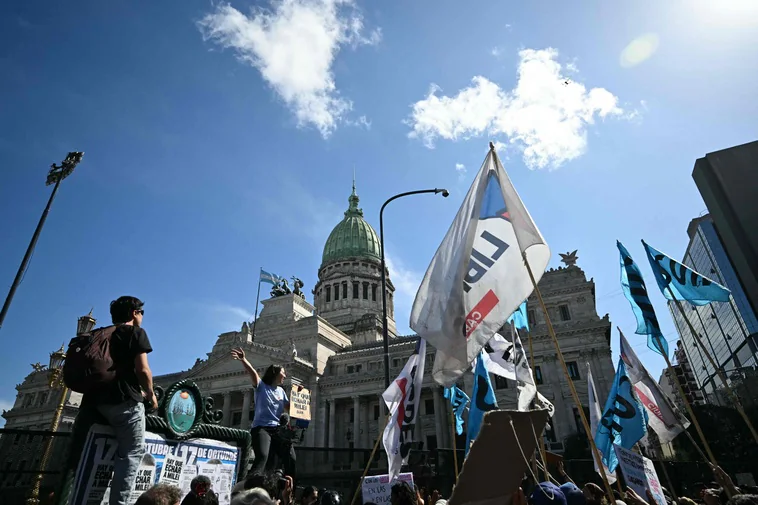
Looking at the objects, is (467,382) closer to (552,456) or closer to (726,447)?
(726,447)

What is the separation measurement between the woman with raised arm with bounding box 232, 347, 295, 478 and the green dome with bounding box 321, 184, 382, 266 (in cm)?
6763

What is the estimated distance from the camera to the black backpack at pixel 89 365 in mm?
3912

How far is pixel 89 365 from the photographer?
3.93 m

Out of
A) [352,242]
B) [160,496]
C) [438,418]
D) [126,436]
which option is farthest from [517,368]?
[352,242]

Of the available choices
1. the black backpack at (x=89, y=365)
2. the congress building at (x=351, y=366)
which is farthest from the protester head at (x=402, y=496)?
the congress building at (x=351, y=366)

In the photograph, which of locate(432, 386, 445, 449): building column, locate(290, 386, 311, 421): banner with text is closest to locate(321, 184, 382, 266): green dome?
locate(432, 386, 445, 449): building column

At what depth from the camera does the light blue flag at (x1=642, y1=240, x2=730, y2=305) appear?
9.07 m

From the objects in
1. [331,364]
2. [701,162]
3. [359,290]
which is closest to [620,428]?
[701,162]

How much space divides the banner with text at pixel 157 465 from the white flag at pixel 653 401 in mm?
9776

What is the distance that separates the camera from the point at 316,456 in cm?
1196

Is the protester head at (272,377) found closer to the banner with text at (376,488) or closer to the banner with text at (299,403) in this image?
the banner with text at (376,488)

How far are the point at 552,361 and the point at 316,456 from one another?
3305 cm

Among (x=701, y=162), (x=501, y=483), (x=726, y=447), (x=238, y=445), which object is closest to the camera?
(x=501, y=483)

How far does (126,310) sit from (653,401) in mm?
11936
